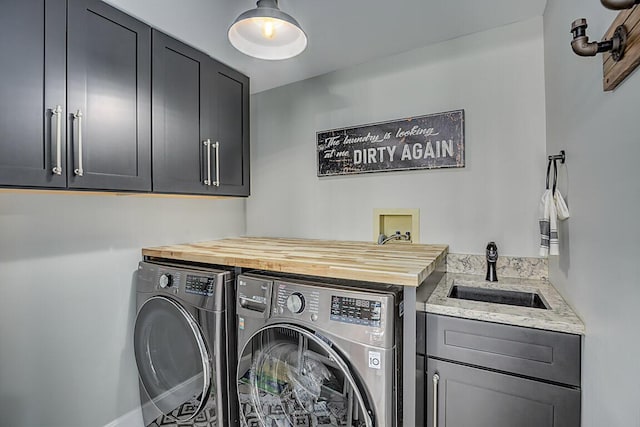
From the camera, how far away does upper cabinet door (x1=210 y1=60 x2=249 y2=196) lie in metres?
1.96

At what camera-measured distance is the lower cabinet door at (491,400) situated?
3.39ft

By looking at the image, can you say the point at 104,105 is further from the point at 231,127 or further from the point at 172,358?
the point at 172,358

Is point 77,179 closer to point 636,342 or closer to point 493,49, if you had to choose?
point 636,342

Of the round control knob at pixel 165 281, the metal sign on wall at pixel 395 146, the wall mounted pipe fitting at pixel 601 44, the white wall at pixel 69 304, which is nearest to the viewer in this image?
the wall mounted pipe fitting at pixel 601 44

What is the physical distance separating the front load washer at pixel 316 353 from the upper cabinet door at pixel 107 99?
2.66 feet

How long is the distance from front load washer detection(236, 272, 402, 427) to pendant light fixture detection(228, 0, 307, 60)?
1.01 meters

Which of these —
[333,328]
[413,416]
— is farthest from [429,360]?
[333,328]

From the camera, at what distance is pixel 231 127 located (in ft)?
6.78

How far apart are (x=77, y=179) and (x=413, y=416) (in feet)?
5.37

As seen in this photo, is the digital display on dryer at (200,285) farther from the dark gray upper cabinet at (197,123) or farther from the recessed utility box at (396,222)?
the recessed utility box at (396,222)

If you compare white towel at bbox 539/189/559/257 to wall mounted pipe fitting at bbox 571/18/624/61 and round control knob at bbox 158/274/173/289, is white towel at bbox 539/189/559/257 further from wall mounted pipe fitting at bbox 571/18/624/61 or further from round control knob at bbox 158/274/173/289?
round control knob at bbox 158/274/173/289

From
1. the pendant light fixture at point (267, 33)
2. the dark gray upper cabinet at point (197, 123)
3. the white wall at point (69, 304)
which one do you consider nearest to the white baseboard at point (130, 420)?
the white wall at point (69, 304)

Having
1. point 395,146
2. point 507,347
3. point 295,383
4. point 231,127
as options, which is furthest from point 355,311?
point 231,127

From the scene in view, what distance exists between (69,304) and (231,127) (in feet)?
4.46
